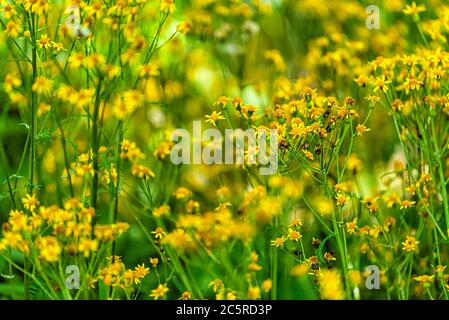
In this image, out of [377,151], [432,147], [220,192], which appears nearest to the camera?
[220,192]

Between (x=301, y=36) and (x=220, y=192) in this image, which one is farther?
(x=301, y=36)

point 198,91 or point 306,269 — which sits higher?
point 198,91

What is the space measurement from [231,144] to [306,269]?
1.33 ft

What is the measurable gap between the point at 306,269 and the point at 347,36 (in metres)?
1.27

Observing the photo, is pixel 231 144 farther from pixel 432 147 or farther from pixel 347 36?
pixel 347 36

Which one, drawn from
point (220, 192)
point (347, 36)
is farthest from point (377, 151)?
point (220, 192)

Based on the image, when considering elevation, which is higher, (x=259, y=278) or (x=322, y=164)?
(x=322, y=164)

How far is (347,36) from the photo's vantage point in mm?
3096

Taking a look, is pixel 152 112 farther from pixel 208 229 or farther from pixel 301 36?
pixel 208 229

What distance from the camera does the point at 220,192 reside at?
2.09 meters

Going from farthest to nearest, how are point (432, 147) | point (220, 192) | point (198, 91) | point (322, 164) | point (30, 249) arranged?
point (198, 91)
point (432, 147)
point (220, 192)
point (322, 164)
point (30, 249)
